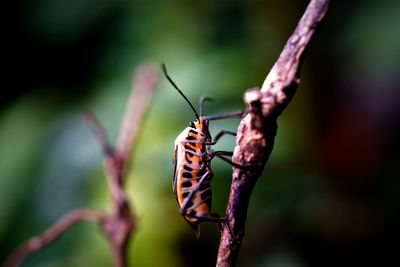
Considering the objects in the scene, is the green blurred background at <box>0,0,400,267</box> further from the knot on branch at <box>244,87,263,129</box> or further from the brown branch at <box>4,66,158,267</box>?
the knot on branch at <box>244,87,263,129</box>

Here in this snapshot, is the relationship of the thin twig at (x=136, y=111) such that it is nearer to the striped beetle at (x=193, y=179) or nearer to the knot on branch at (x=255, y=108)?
the striped beetle at (x=193, y=179)

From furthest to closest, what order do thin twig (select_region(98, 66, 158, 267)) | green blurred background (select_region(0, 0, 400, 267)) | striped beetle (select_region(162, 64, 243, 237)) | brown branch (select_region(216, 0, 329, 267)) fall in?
green blurred background (select_region(0, 0, 400, 267))
striped beetle (select_region(162, 64, 243, 237))
thin twig (select_region(98, 66, 158, 267))
brown branch (select_region(216, 0, 329, 267))

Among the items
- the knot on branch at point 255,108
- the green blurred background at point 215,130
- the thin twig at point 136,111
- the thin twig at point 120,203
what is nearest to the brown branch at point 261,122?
the knot on branch at point 255,108

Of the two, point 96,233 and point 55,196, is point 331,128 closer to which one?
point 96,233

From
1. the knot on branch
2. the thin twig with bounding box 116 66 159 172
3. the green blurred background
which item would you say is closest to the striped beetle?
the thin twig with bounding box 116 66 159 172

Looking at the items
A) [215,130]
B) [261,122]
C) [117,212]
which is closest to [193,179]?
[117,212]

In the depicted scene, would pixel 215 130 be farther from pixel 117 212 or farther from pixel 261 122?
pixel 261 122
